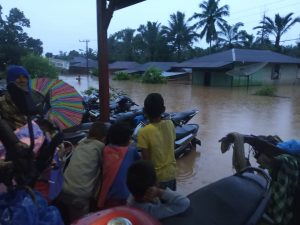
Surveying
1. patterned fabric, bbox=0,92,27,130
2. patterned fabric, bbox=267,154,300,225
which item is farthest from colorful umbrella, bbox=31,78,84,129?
patterned fabric, bbox=267,154,300,225

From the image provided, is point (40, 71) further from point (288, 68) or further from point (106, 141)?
point (106, 141)

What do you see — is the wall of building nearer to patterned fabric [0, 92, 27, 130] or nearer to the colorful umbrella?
the colorful umbrella

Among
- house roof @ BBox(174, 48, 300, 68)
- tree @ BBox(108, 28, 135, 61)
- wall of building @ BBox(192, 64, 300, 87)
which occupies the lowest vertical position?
wall of building @ BBox(192, 64, 300, 87)

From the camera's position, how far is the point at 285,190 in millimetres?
2586

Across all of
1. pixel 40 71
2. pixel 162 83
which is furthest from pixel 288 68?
pixel 40 71

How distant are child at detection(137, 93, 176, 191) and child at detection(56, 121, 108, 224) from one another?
369 millimetres

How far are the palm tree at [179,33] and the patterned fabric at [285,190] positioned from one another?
42.2m

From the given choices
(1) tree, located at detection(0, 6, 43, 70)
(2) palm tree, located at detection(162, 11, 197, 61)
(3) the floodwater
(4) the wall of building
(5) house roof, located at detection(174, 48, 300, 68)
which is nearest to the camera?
(3) the floodwater

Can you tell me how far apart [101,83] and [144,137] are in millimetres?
1773

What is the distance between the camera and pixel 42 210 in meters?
1.53

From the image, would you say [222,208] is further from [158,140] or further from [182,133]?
[182,133]

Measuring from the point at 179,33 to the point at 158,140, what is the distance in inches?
1733

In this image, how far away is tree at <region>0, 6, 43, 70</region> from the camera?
37500mm

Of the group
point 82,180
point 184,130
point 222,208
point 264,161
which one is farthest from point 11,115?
point 184,130
